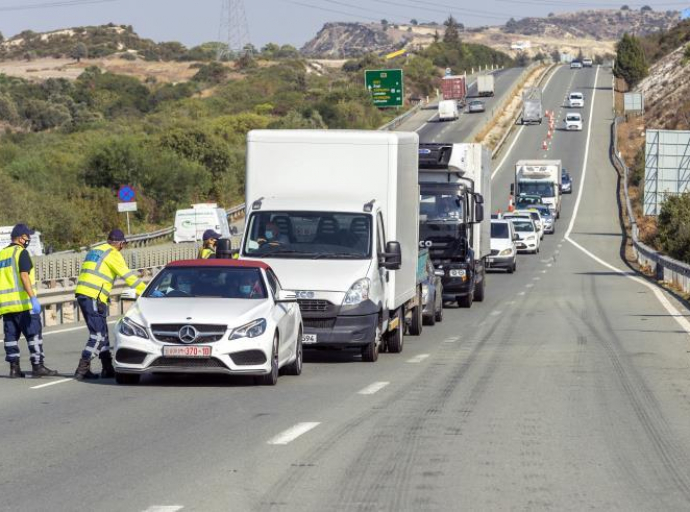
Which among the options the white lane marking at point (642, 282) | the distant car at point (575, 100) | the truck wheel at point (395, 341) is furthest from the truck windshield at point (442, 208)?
the distant car at point (575, 100)

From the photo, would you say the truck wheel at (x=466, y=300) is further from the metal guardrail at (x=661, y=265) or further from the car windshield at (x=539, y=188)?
the car windshield at (x=539, y=188)

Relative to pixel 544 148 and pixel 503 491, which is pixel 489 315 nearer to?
pixel 503 491

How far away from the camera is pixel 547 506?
872cm

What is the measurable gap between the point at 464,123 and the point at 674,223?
228 ft

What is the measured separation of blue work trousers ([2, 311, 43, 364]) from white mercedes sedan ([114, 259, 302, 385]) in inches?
55.9

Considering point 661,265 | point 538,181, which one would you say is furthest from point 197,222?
point 538,181

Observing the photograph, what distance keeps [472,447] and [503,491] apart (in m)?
1.95

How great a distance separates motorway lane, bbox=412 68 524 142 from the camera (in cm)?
10681

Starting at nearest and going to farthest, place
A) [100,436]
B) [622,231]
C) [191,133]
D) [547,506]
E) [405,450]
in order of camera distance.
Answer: [547,506] → [405,450] → [100,436] → [622,231] → [191,133]

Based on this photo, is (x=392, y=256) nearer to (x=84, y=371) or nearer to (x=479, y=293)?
(x=84, y=371)

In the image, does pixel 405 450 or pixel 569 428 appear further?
pixel 569 428

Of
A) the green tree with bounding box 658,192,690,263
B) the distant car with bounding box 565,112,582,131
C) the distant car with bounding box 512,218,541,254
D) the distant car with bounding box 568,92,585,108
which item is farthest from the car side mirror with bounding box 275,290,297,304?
the distant car with bounding box 568,92,585,108

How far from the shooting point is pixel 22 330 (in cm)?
1655

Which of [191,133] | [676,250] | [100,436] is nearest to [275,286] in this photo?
[100,436]
